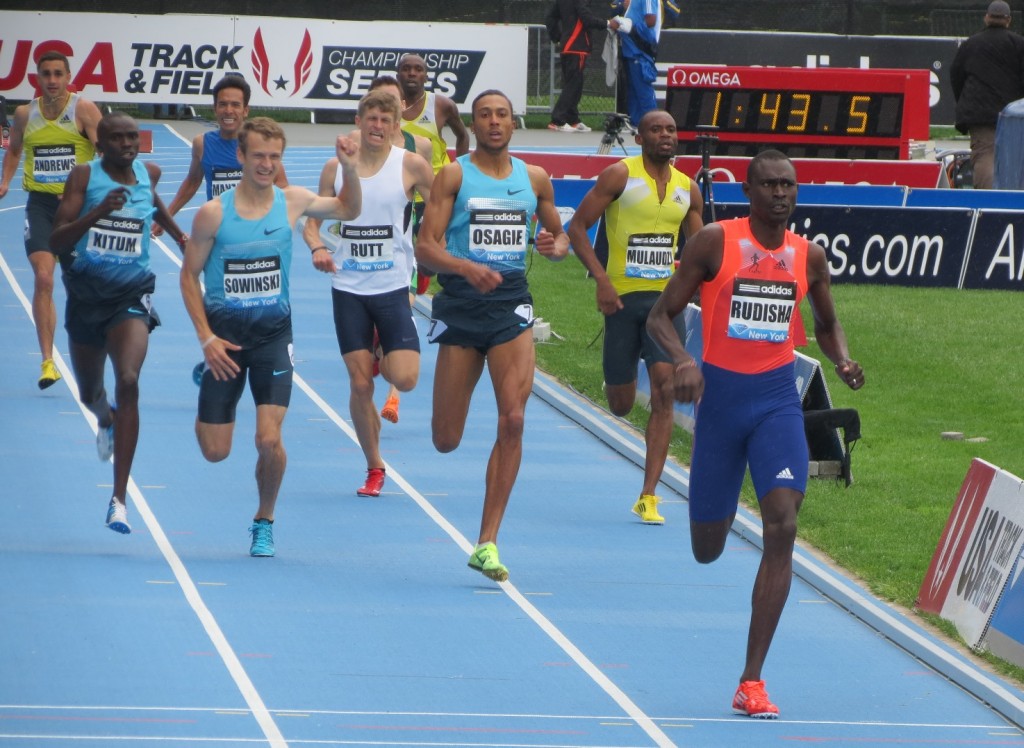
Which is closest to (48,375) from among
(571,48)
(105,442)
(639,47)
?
(105,442)

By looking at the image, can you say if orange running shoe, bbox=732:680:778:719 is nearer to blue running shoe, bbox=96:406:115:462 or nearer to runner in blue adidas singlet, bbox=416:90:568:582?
runner in blue adidas singlet, bbox=416:90:568:582

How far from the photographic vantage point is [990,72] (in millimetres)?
23203

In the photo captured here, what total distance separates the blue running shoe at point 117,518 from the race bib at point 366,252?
201 cm

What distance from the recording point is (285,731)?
6582mm

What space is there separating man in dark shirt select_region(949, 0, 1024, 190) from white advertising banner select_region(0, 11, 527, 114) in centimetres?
1060

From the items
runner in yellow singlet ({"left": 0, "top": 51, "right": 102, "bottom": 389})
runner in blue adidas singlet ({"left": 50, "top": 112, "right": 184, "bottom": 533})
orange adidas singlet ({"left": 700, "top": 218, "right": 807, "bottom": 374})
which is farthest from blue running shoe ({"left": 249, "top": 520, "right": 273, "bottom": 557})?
runner in yellow singlet ({"left": 0, "top": 51, "right": 102, "bottom": 389})

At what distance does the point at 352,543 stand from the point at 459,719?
285 centimetres

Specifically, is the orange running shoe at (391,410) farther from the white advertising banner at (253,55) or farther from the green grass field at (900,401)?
the white advertising banner at (253,55)

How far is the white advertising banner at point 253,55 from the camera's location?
101ft

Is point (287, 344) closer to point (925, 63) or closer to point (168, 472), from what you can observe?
point (168, 472)

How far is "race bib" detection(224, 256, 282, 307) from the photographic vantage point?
8742 mm

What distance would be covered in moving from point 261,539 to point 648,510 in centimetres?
229

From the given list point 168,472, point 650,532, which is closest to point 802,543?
point 650,532

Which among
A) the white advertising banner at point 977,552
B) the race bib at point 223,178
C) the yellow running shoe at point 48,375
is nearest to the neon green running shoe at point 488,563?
the white advertising banner at point 977,552
